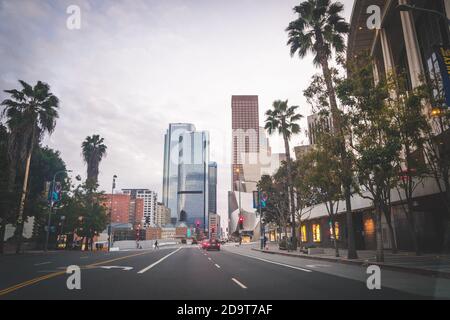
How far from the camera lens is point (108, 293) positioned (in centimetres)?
905

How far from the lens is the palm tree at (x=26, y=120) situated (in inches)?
1373

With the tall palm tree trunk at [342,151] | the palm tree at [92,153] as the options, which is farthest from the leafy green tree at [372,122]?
the palm tree at [92,153]

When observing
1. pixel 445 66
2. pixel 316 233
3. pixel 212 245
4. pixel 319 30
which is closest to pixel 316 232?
pixel 316 233

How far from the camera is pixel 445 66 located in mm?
14320

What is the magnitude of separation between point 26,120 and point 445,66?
121 feet

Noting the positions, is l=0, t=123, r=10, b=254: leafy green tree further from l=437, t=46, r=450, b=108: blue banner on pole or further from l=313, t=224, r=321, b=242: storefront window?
l=313, t=224, r=321, b=242: storefront window

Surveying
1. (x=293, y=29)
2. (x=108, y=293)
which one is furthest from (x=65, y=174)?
(x=108, y=293)

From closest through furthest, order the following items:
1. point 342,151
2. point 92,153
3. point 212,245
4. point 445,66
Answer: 1. point 445,66
2. point 342,151
3. point 212,245
4. point 92,153

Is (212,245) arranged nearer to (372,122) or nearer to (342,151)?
(342,151)

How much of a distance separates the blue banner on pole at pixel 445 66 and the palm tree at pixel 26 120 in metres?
35.9
